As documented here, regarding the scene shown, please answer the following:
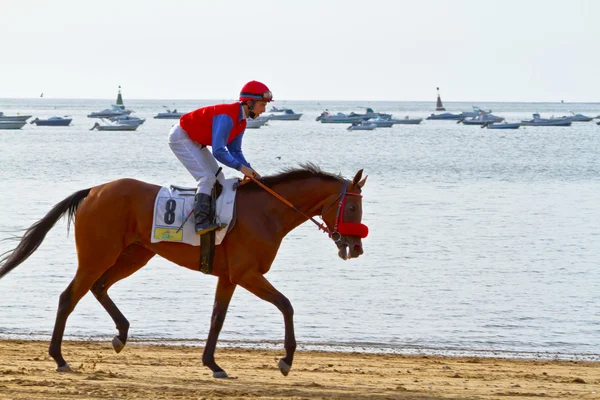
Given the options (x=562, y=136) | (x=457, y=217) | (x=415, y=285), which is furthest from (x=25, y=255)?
(x=562, y=136)

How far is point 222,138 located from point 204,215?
77 cm

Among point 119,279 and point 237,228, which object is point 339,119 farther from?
point 237,228

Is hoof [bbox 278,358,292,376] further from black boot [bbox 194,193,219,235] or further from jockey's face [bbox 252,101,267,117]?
jockey's face [bbox 252,101,267,117]

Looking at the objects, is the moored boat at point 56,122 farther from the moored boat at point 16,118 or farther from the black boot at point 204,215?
the black boot at point 204,215

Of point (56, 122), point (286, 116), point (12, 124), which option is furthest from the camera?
point (286, 116)

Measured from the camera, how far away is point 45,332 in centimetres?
1588

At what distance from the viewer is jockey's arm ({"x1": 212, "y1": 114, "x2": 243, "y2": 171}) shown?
440 inches

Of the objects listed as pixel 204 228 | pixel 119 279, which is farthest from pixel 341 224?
pixel 119 279

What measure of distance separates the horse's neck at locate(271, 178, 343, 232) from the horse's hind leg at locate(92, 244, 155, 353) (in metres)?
1.62

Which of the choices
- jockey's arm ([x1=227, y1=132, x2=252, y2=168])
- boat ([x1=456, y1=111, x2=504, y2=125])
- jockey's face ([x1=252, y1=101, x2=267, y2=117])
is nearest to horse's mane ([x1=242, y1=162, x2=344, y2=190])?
jockey's arm ([x1=227, y1=132, x2=252, y2=168])

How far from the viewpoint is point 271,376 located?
1170 centimetres

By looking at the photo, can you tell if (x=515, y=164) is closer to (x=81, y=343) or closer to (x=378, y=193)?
(x=378, y=193)

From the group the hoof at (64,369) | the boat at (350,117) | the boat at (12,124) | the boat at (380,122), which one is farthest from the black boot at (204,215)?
the boat at (350,117)

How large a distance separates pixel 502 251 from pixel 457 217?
845 centimetres
